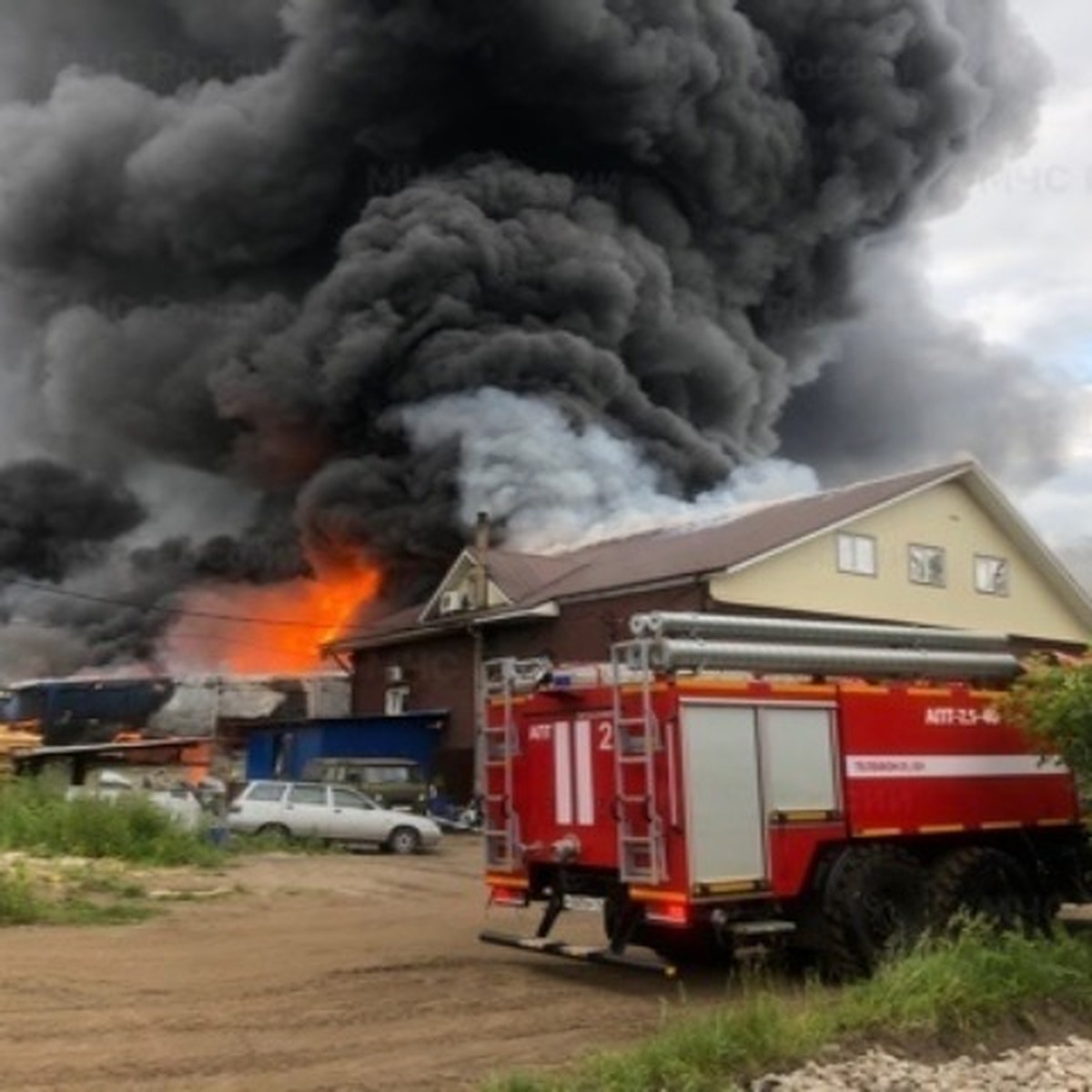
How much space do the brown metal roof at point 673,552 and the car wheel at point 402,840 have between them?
6765mm

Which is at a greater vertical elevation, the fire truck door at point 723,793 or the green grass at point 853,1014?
the fire truck door at point 723,793

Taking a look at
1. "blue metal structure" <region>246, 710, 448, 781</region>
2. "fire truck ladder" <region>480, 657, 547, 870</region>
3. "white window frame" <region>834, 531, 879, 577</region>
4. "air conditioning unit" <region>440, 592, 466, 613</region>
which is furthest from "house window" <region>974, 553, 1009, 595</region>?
"fire truck ladder" <region>480, 657, 547, 870</region>

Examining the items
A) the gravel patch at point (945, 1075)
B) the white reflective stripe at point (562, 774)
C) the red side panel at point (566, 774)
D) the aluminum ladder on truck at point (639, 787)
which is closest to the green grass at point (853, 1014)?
the gravel patch at point (945, 1075)

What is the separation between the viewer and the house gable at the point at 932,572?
87.5ft

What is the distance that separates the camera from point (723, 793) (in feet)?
27.2

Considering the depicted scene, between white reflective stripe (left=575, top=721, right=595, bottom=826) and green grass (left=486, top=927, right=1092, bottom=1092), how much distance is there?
1.46 metres

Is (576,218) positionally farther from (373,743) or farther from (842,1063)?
(842,1063)

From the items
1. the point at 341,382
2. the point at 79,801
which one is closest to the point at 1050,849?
the point at 79,801

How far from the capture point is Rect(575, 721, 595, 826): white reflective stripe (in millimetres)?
8922

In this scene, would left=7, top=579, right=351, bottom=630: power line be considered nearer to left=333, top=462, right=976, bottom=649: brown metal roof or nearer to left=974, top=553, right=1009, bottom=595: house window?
left=333, top=462, right=976, bottom=649: brown metal roof

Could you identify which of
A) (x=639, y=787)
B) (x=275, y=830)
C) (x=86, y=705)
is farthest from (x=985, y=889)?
(x=86, y=705)

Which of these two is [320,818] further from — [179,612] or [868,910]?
[179,612]

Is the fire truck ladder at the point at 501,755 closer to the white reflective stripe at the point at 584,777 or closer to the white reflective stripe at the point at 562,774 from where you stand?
the white reflective stripe at the point at 562,774

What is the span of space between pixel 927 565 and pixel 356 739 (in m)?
12.8
